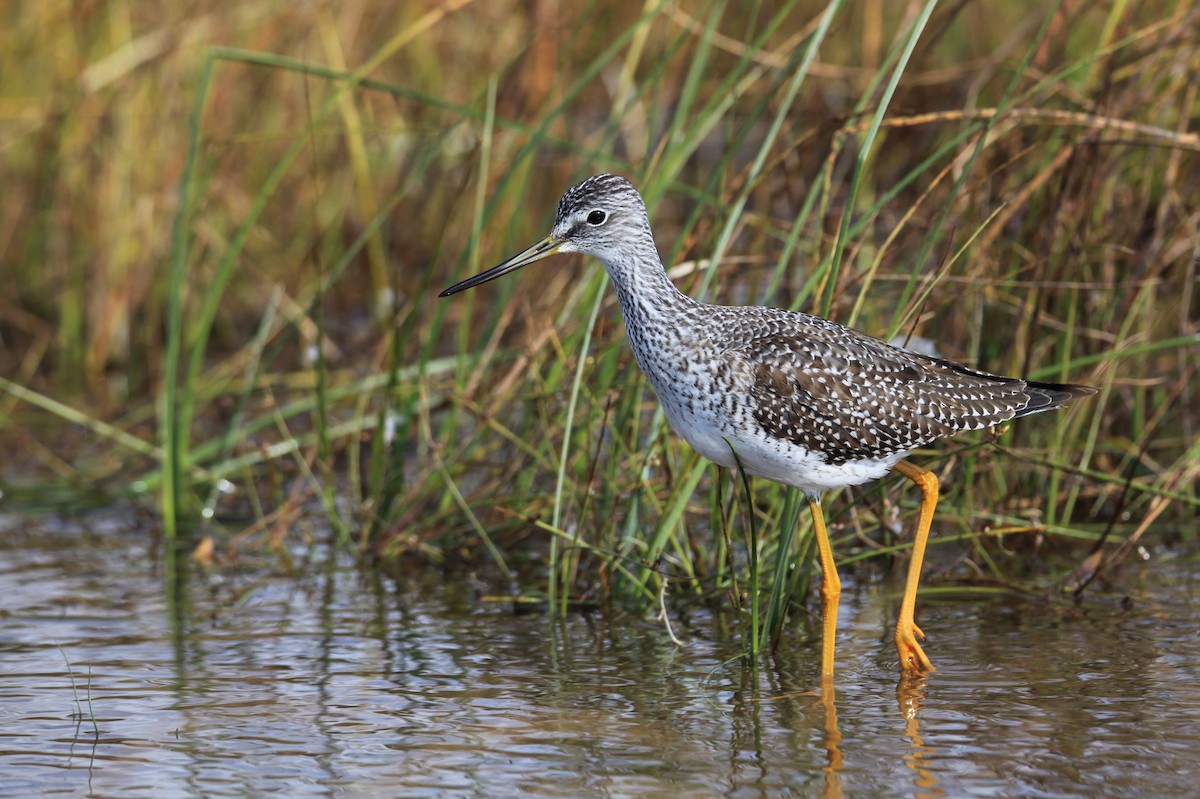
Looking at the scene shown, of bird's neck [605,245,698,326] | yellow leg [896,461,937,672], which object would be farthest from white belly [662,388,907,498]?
yellow leg [896,461,937,672]

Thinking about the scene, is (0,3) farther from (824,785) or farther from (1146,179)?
(824,785)

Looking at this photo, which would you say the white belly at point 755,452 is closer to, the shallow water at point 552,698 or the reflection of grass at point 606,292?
the reflection of grass at point 606,292

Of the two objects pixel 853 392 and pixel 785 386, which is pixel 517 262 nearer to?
pixel 785 386

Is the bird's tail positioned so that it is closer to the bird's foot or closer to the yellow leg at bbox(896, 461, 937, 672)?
the yellow leg at bbox(896, 461, 937, 672)

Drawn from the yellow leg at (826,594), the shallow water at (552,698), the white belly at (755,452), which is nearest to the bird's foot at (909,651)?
the shallow water at (552,698)

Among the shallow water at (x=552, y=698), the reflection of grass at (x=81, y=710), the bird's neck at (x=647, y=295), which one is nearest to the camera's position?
the shallow water at (x=552, y=698)

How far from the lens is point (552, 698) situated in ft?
20.4

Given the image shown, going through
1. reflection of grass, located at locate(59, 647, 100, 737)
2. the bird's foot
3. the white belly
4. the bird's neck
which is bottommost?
reflection of grass, located at locate(59, 647, 100, 737)

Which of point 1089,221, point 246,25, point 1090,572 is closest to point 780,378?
point 1090,572

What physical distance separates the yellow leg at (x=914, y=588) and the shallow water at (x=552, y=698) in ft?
0.42

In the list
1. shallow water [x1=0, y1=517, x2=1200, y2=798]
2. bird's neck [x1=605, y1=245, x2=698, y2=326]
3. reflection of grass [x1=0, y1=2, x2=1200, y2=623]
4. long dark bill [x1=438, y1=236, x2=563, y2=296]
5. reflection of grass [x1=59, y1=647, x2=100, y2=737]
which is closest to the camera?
shallow water [x1=0, y1=517, x2=1200, y2=798]

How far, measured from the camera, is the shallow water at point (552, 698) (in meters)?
5.34

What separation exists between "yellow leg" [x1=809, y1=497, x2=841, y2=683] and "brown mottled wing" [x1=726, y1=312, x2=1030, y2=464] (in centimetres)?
33

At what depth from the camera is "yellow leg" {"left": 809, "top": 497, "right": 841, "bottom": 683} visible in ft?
20.6
